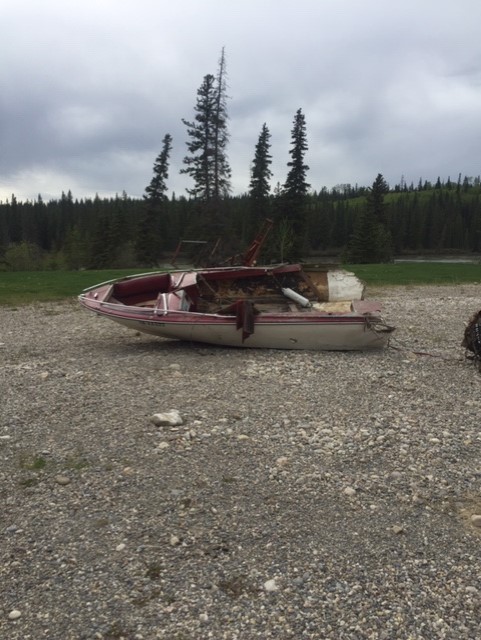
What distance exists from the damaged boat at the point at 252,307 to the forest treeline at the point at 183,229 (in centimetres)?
2583

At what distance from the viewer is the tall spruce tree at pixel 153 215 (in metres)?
49.2

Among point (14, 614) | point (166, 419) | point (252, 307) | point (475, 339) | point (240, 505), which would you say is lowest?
point (14, 614)

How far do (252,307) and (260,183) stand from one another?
44.5 metres

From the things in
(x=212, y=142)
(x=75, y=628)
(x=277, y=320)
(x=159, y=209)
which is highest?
(x=212, y=142)

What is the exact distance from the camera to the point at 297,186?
160 ft

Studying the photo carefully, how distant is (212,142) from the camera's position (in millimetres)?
39250

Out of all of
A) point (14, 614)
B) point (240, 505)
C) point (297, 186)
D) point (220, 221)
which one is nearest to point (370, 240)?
point (297, 186)

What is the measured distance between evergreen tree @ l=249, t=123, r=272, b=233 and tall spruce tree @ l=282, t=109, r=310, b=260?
2.69 meters

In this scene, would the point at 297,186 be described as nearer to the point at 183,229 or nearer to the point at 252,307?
the point at 183,229

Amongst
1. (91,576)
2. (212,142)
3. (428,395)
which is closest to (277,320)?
(428,395)

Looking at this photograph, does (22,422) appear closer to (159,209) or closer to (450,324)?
(450,324)

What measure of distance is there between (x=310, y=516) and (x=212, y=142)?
38.6m

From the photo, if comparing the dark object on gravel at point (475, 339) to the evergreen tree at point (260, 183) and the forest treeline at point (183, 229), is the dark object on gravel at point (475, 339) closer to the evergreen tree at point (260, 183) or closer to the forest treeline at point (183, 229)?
the forest treeline at point (183, 229)

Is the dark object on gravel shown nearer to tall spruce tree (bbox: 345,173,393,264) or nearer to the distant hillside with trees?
the distant hillside with trees
